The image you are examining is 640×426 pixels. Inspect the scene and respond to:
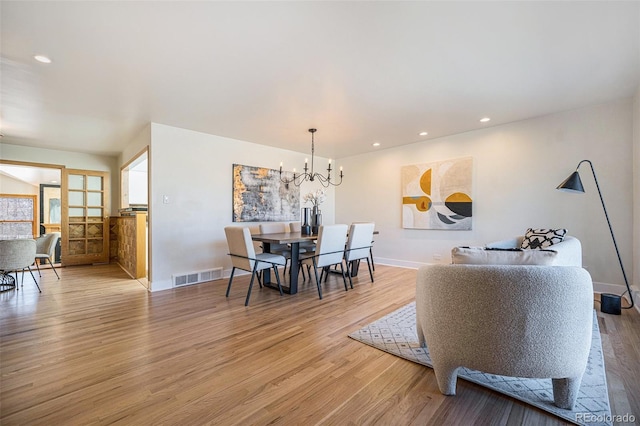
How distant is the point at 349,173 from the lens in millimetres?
6172

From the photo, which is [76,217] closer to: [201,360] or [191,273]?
[191,273]

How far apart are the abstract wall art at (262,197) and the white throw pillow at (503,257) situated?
3857 mm

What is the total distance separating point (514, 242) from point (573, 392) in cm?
229

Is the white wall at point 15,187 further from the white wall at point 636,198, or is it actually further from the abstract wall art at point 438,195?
the white wall at point 636,198

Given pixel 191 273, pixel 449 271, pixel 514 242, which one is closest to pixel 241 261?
pixel 191 273

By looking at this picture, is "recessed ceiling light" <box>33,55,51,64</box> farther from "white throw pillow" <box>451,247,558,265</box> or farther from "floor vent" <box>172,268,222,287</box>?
"white throw pillow" <box>451,247,558,265</box>

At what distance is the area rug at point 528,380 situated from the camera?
138cm

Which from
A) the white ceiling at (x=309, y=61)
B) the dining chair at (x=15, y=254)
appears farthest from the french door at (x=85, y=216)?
the dining chair at (x=15, y=254)

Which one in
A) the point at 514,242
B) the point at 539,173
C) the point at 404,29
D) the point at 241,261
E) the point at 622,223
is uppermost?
the point at 404,29

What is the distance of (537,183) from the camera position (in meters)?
3.80

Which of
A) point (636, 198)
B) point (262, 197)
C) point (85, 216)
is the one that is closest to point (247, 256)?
point (262, 197)

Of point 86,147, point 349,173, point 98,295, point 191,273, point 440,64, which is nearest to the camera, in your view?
point 440,64

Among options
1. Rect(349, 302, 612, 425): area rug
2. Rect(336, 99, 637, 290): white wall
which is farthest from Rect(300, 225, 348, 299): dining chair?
Rect(336, 99, 637, 290): white wall

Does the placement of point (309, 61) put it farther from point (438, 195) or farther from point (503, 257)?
point (438, 195)
